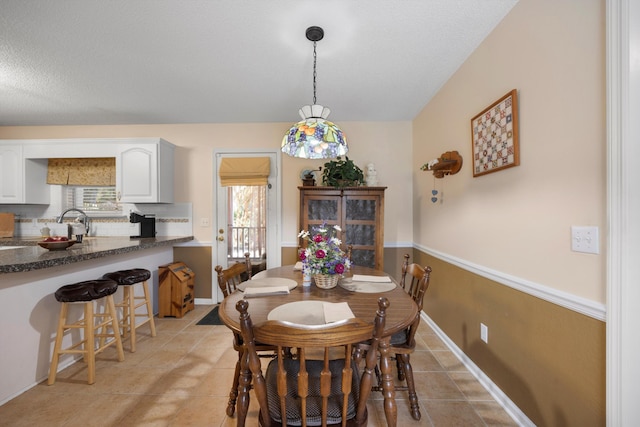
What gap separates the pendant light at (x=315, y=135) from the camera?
1.61 meters

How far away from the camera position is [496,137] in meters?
1.73

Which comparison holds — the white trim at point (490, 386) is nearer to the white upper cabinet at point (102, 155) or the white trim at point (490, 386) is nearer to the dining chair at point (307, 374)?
the dining chair at point (307, 374)

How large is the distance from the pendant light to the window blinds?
1.74m

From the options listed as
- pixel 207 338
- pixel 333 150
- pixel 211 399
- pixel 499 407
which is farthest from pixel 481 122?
pixel 207 338

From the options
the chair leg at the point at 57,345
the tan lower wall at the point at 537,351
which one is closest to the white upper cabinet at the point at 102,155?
the chair leg at the point at 57,345

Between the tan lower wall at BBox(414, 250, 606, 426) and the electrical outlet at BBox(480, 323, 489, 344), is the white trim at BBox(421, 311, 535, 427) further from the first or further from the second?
the electrical outlet at BBox(480, 323, 489, 344)

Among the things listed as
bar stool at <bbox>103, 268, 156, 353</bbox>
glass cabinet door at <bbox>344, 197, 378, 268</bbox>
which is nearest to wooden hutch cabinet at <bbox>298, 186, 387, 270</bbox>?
glass cabinet door at <bbox>344, 197, 378, 268</bbox>

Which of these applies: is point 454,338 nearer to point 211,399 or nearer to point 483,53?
point 211,399

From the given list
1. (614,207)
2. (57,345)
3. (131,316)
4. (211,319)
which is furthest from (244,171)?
(614,207)

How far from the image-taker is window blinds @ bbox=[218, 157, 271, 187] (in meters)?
3.44

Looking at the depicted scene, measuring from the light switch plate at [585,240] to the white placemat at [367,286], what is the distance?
0.91m

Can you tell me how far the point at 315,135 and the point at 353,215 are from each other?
162cm

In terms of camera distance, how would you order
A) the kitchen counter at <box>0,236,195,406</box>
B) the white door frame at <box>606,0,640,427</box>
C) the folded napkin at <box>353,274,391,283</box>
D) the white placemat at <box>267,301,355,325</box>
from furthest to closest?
the folded napkin at <box>353,274,391,283</box>
the kitchen counter at <box>0,236,195,406</box>
the white placemat at <box>267,301,355,325</box>
the white door frame at <box>606,0,640,427</box>

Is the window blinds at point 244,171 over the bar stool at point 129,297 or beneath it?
over
